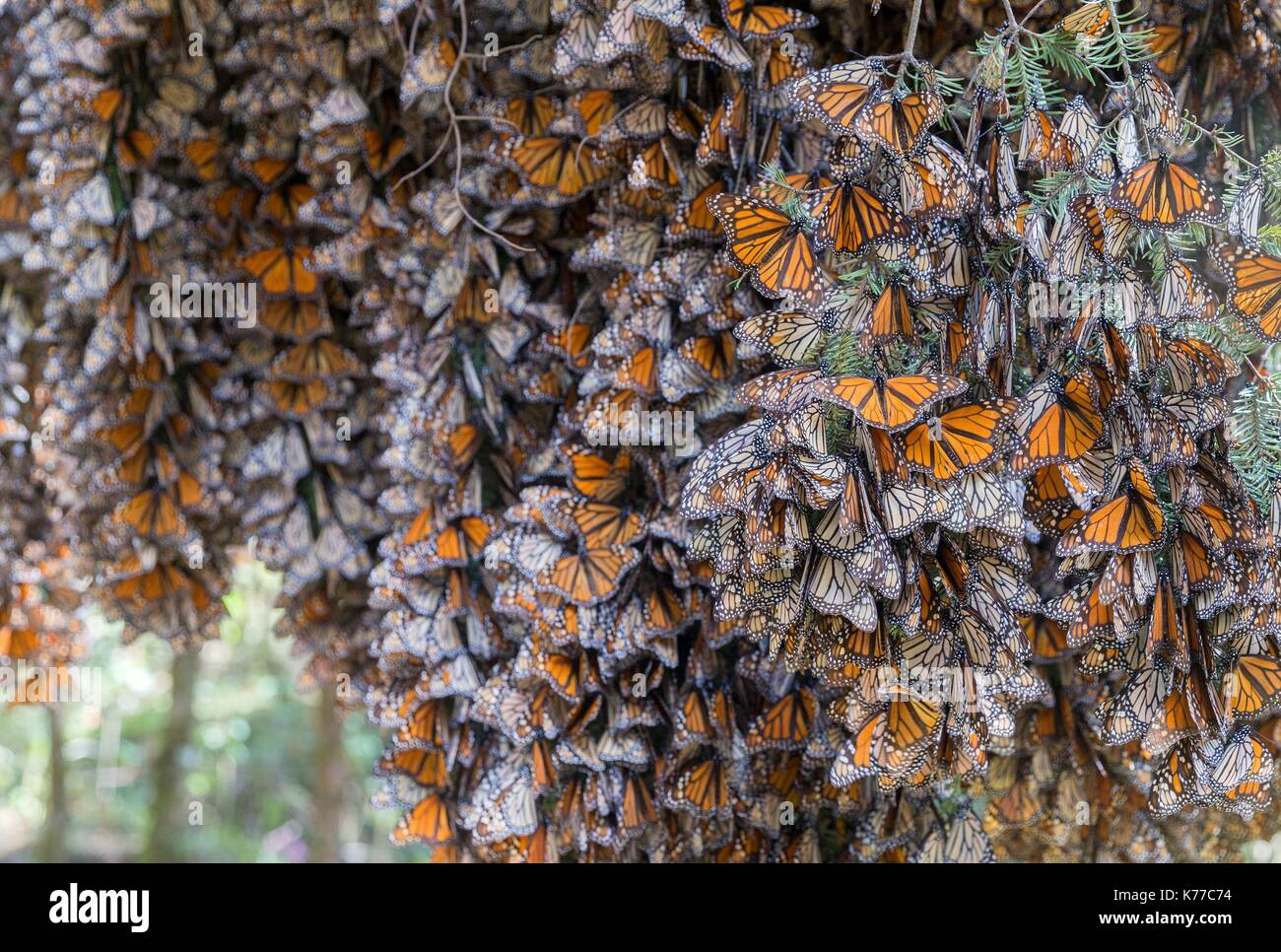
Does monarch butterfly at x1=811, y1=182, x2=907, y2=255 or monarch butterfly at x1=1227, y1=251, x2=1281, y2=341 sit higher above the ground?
monarch butterfly at x1=811, y1=182, x2=907, y2=255

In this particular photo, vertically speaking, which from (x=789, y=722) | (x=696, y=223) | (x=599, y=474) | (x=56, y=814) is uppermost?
(x=696, y=223)

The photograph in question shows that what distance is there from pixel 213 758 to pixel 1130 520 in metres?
3.37

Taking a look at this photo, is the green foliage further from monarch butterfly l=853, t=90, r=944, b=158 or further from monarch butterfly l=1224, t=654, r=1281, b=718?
monarch butterfly l=853, t=90, r=944, b=158

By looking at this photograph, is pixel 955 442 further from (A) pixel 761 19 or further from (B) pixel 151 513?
(B) pixel 151 513

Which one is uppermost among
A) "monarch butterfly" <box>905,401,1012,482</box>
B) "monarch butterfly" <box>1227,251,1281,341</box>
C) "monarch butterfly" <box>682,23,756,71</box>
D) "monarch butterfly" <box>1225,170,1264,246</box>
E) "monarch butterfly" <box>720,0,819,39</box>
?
"monarch butterfly" <box>720,0,819,39</box>

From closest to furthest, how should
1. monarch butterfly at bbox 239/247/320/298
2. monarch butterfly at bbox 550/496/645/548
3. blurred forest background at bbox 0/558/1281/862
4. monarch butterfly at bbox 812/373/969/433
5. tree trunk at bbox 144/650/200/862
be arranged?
monarch butterfly at bbox 812/373/969/433, monarch butterfly at bbox 550/496/645/548, monarch butterfly at bbox 239/247/320/298, tree trunk at bbox 144/650/200/862, blurred forest background at bbox 0/558/1281/862

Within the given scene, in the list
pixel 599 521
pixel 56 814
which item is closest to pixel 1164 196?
pixel 599 521

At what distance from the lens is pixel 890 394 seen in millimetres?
716

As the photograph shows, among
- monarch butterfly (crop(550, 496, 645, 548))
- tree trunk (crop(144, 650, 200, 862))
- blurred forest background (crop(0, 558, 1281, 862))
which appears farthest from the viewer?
blurred forest background (crop(0, 558, 1281, 862))

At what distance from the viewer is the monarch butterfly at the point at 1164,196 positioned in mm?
730

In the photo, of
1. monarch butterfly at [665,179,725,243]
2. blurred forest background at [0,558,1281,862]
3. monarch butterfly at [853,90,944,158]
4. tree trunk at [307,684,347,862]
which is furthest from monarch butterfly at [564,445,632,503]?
blurred forest background at [0,558,1281,862]

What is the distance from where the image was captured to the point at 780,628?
0.83m

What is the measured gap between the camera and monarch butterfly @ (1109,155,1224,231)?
2.40 ft

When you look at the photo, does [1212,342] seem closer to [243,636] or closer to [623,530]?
[623,530]
